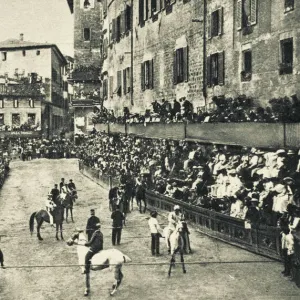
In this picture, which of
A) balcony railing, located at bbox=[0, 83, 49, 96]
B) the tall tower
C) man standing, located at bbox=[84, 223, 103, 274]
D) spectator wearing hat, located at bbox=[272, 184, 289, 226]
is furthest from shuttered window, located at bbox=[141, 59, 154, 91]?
balcony railing, located at bbox=[0, 83, 49, 96]

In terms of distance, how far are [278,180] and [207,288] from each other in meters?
4.14

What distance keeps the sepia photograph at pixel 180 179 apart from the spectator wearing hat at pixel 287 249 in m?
0.04

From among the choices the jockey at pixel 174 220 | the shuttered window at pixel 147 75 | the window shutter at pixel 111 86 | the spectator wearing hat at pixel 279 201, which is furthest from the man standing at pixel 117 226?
the window shutter at pixel 111 86

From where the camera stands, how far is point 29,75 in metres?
65.9

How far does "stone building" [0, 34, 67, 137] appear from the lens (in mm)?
63656

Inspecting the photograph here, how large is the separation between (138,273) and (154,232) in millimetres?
1867

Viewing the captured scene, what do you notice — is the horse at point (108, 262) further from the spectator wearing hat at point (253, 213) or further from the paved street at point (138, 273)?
the spectator wearing hat at point (253, 213)

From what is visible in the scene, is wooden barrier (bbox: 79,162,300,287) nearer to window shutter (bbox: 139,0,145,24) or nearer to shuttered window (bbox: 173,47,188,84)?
shuttered window (bbox: 173,47,188,84)

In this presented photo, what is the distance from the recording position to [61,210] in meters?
18.9

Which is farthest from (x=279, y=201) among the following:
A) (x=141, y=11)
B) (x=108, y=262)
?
(x=141, y=11)

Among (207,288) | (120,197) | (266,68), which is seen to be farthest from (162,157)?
(207,288)

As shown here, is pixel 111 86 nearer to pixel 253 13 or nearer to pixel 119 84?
pixel 119 84

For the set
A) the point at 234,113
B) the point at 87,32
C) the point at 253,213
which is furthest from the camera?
the point at 87,32

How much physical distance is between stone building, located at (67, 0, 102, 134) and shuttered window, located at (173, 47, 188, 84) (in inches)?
904
